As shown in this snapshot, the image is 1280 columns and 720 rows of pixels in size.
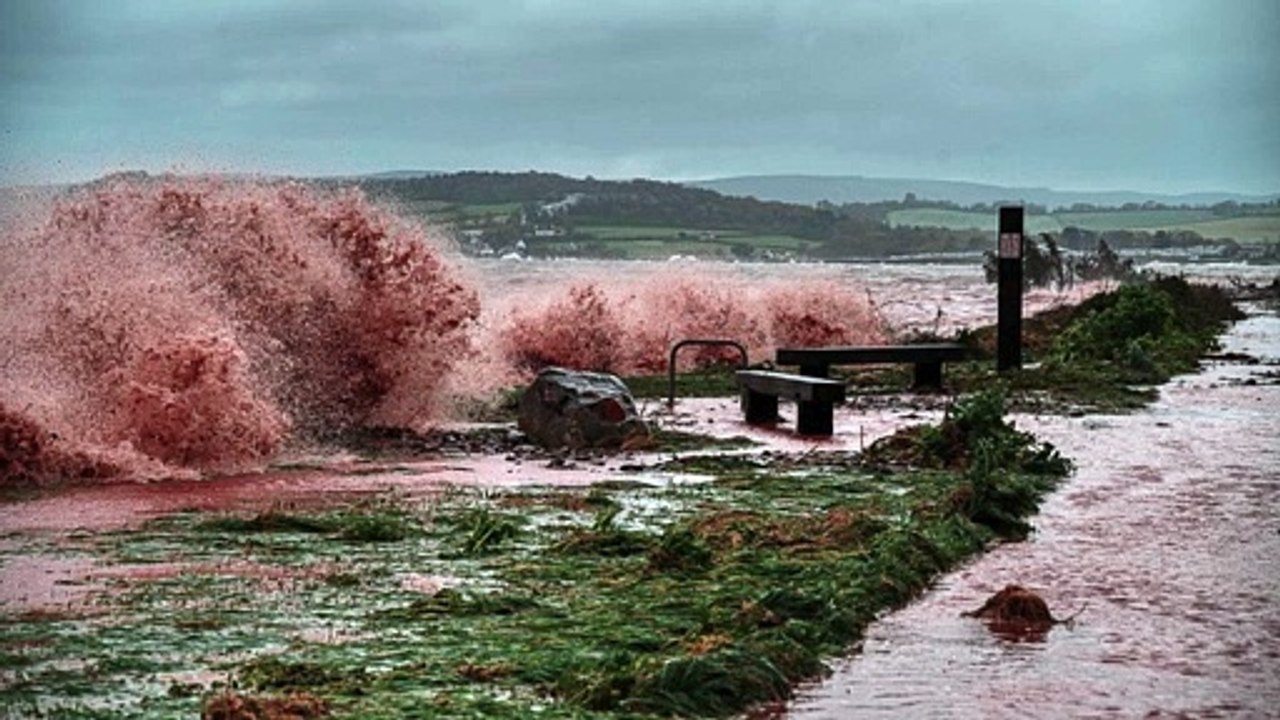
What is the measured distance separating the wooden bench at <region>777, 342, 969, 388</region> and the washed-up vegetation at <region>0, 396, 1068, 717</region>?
24.3 ft

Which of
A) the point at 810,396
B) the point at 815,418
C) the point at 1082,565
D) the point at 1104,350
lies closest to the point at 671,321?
the point at 1104,350

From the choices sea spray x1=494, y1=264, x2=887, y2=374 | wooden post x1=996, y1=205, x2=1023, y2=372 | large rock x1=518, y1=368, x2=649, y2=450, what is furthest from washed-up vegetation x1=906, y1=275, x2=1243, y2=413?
large rock x1=518, y1=368, x2=649, y2=450

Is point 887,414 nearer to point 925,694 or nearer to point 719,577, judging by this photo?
point 719,577

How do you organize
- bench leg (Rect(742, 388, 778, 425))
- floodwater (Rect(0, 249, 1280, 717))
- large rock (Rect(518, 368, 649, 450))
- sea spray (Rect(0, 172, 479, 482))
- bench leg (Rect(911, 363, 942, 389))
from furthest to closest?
1. bench leg (Rect(911, 363, 942, 389))
2. bench leg (Rect(742, 388, 778, 425))
3. large rock (Rect(518, 368, 649, 450))
4. sea spray (Rect(0, 172, 479, 482))
5. floodwater (Rect(0, 249, 1280, 717))

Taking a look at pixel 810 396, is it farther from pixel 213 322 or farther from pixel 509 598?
pixel 509 598

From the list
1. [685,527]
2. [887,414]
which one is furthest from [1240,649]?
[887,414]

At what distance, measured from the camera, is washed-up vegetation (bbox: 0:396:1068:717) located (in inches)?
299

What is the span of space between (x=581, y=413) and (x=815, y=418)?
2.31 metres

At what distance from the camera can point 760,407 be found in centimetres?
1981

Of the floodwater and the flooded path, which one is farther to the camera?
the floodwater

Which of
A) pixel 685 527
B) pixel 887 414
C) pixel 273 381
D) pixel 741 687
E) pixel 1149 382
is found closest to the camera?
pixel 741 687

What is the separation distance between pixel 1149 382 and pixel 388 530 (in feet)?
45.1

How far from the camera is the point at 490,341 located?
3000 cm

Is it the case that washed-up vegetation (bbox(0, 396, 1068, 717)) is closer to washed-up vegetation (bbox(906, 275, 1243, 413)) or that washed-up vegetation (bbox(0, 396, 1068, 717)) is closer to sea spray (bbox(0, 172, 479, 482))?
sea spray (bbox(0, 172, 479, 482))
